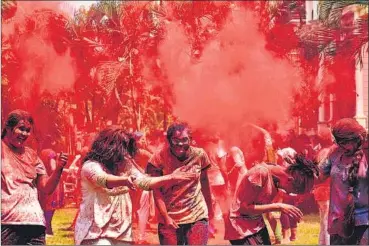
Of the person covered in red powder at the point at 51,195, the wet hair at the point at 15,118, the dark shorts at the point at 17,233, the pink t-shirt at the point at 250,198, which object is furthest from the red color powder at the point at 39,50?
the pink t-shirt at the point at 250,198

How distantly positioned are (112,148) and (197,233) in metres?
1.17

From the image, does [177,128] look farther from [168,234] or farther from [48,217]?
[48,217]

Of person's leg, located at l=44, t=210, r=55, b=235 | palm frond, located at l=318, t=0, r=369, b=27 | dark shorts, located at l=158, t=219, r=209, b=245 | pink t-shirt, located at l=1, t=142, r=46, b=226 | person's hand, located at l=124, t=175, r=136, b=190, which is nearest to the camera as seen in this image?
person's hand, located at l=124, t=175, r=136, b=190

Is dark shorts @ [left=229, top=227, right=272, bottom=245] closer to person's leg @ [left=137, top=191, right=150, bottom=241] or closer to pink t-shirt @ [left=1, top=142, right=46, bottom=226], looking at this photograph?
person's leg @ [left=137, top=191, right=150, bottom=241]

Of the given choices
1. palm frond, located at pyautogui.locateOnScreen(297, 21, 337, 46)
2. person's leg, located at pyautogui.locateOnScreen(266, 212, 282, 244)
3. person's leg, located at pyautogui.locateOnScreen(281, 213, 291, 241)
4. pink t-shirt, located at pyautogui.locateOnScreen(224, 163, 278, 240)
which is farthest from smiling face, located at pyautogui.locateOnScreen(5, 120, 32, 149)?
palm frond, located at pyautogui.locateOnScreen(297, 21, 337, 46)

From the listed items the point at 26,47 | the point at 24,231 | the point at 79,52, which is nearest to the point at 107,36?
the point at 79,52

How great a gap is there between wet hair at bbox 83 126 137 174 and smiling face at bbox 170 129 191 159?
0.37m

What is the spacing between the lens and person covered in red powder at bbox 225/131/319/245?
7434 millimetres

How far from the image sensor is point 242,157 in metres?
7.61

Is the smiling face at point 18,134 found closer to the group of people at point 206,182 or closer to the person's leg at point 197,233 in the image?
the group of people at point 206,182

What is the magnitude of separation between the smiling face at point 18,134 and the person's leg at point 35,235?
30.0 inches

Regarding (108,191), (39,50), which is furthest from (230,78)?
(39,50)

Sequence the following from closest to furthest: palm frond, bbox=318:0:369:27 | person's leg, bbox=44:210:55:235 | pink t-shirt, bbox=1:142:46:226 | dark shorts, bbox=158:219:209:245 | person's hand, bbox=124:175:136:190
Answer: person's hand, bbox=124:175:136:190 → pink t-shirt, bbox=1:142:46:226 → dark shorts, bbox=158:219:209:245 → person's leg, bbox=44:210:55:235 → palm frond, bbox=318:0:369:27

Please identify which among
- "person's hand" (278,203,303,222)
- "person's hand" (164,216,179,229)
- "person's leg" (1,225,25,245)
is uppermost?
"person's hand" (278,203,303,222)
